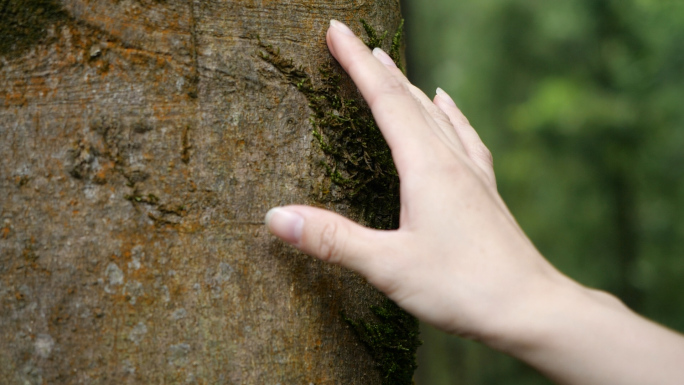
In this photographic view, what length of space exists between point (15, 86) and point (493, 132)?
1029 centimetres

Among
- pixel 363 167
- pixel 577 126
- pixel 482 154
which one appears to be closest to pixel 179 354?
pixel 363 167

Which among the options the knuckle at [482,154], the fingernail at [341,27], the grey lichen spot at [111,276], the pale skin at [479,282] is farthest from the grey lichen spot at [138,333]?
the knuckle at [482,154]

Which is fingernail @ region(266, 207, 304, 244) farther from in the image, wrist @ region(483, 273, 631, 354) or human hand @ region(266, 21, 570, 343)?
wrist @ region(483, 273, 631, 354)

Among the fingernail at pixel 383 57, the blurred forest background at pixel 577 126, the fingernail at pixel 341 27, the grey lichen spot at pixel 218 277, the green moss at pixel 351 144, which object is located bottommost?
the blurred forest background at pixel 577 126

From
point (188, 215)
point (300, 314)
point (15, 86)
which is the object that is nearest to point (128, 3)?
point (15, 86)

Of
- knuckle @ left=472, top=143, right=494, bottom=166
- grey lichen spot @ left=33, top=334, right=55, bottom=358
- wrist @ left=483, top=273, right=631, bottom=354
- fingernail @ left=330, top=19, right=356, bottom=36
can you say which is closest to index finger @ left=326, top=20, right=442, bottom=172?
fingernail @ left=330, top=19, right=356, bottom=36

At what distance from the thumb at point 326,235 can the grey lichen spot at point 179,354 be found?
1.35 feet

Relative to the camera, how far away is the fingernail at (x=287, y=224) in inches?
48.8

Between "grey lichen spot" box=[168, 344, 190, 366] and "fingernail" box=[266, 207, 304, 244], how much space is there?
0.42m

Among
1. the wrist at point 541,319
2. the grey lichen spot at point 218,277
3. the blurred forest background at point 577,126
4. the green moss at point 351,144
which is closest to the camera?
the wrist at point 541,319

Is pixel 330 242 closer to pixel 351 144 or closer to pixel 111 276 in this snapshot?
pixel 351 144

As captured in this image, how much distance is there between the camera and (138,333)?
48.9 inches

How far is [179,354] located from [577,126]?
255 inches

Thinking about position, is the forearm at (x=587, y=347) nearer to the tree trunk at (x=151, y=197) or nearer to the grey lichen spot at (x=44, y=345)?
the tree trunk at (x=151, y=197)
